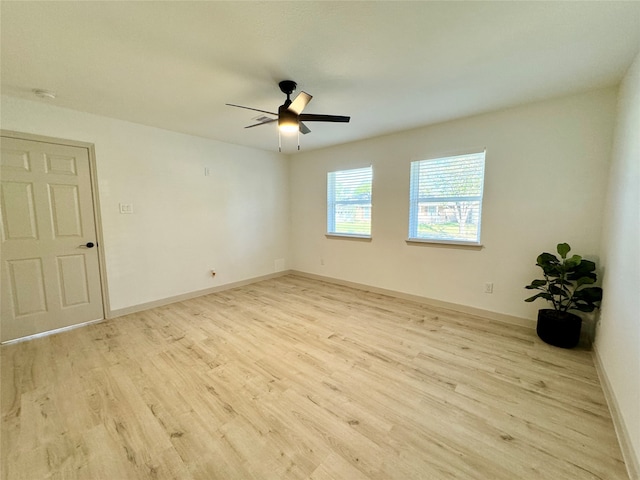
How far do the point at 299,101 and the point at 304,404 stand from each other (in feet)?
7.61

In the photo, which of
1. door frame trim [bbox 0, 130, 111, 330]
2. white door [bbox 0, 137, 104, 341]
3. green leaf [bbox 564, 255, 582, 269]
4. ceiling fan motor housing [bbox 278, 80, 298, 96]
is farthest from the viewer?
door frame trim [bbox 0, 130, 111, 330]

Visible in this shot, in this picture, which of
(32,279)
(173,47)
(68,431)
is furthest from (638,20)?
(32,279)

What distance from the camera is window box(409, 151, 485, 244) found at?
320 cm

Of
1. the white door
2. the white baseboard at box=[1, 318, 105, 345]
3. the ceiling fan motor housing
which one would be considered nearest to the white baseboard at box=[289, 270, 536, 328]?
the ceiling fan motor housing

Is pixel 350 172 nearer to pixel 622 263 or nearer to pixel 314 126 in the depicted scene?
pixel 314 126

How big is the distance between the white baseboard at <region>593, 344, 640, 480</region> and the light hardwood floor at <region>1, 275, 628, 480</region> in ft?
0.14

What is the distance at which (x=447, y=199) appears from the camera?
3400 mm

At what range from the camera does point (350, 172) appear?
445 centimetres

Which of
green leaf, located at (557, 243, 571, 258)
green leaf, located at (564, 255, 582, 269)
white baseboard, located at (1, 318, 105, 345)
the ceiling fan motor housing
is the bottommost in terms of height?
white baseboard, located at (1, 318, 105, 345)

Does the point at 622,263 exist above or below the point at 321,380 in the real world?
above

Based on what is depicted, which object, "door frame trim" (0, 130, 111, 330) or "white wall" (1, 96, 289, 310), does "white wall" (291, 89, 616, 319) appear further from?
"door frame trim" (0, 130, 111, 330)

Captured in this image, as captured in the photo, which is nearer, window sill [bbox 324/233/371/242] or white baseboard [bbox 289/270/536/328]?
white baseboard [bbox 289/270/536/328]

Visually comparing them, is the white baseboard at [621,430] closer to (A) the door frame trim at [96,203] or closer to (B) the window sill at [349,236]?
(B) the window sill at [349,236]

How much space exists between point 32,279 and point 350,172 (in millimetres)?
4336
